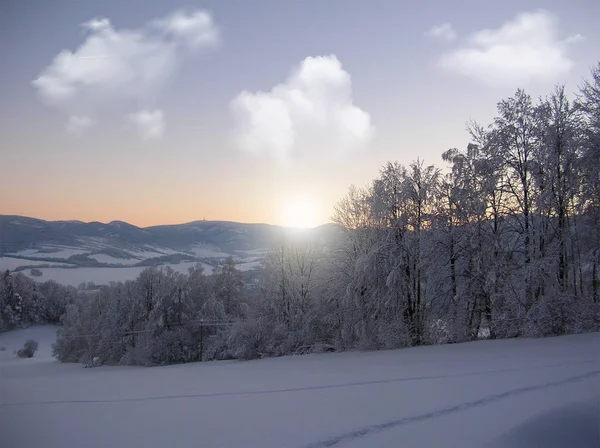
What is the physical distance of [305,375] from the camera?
49.8 ft

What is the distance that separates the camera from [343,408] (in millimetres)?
9250

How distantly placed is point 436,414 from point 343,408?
76.0 inches

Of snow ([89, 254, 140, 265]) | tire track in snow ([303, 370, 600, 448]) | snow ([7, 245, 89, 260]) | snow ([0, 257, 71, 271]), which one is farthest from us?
snow ([89, 254, 140, 265])

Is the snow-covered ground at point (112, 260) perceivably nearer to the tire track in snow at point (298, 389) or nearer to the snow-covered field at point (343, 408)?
the snow-covered field at point (343, 408)

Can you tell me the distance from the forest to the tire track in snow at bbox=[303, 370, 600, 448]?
31.6 feet

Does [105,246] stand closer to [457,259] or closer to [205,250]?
[205,250]

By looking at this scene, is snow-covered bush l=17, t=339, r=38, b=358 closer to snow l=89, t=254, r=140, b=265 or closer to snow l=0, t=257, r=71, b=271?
snow l=89, t=254, r=140, b=265

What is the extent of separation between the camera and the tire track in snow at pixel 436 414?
23.7 feet

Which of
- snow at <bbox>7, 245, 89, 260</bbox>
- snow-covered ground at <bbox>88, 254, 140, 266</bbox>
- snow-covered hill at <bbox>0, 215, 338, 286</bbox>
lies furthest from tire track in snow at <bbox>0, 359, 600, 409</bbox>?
snow-covered ground at <bbox>88, 254, 140, 266</bbox>

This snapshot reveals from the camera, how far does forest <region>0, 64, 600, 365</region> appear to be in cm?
2025

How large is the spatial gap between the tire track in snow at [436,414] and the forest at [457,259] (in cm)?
964

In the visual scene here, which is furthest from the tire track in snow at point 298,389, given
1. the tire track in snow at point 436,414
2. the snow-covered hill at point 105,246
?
the snow-covered hill at point 105,246

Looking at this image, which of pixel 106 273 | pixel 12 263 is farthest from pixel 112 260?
pixel 12 263

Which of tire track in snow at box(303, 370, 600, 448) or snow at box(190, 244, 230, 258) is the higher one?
snow at box(190, 244, 230, 258)
